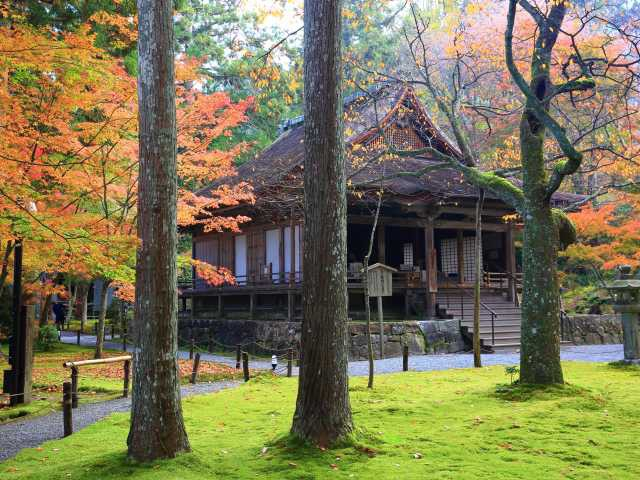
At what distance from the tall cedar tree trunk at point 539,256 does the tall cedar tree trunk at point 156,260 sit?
540 centimetres

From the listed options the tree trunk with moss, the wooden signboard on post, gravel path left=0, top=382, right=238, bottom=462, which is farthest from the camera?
the wooden signboard on post

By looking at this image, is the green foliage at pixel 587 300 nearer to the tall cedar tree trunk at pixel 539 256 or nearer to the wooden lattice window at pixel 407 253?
the wooden lattice window at pixel 407 253

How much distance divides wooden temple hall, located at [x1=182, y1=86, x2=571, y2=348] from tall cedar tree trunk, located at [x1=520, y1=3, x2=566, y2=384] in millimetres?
6731

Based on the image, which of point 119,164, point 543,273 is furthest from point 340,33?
point 119,164

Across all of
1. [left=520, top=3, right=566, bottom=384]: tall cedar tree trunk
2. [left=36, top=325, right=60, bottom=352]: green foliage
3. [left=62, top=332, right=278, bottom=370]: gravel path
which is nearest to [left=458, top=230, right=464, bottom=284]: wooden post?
[left=62, top=332, right=278, bottom=370]: gravel path

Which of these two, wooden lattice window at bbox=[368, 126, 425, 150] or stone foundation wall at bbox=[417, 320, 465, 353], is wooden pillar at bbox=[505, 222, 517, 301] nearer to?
stone foundation wall at bbox=[417, 320, 465, 353]

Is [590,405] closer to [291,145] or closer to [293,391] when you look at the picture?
[293,391]

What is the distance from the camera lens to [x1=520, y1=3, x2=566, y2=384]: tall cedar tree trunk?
8.95 m

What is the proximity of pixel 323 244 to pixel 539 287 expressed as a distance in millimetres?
4558

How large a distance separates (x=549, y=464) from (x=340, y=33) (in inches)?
183

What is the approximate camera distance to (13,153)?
982 cm

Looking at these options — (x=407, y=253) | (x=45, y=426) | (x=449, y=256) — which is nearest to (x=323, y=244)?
(x=45, y=426)

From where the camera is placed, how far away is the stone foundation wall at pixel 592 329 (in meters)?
20.1

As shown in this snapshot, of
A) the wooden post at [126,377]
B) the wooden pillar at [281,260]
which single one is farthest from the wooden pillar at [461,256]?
the wooden post at [126,377]
